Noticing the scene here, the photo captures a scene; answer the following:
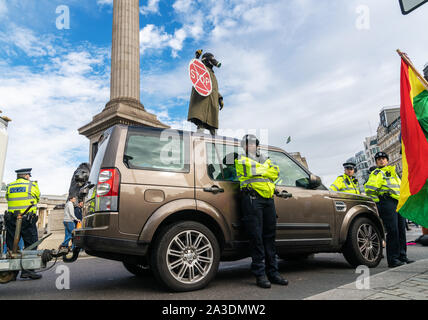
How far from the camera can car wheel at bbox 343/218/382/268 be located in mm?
5086

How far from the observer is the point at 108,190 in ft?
11.5

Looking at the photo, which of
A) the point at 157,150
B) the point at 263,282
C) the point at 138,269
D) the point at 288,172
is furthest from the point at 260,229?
the point at 138,269

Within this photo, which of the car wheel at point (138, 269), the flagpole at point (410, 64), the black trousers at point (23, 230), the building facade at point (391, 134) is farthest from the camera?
the building facade at point (391, 134)

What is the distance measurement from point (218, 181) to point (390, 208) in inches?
116

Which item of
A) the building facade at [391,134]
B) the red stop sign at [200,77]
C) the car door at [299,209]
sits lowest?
the car door at [299,209]

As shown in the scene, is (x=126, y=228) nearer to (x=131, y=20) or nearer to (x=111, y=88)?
(x=111, y=88)

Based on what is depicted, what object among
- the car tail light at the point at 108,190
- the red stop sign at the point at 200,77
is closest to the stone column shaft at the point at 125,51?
the red stop sign at the point at 200,77

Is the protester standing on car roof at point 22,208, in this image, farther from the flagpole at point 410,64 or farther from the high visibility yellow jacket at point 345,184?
the flagpole at point 410,64

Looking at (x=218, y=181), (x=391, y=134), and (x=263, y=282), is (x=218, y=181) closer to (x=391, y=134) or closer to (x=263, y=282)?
(x=263, y=282)

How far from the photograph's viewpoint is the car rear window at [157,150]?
12.4 ft

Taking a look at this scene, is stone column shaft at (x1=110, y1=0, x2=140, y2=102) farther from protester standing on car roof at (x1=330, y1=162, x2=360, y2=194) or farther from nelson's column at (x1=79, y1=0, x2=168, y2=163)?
protester standing on car roof at (x1=330, y1=162, x2=360, y2=194)

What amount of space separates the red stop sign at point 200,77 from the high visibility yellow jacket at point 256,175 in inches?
110

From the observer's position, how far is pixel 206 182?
13.3ft
